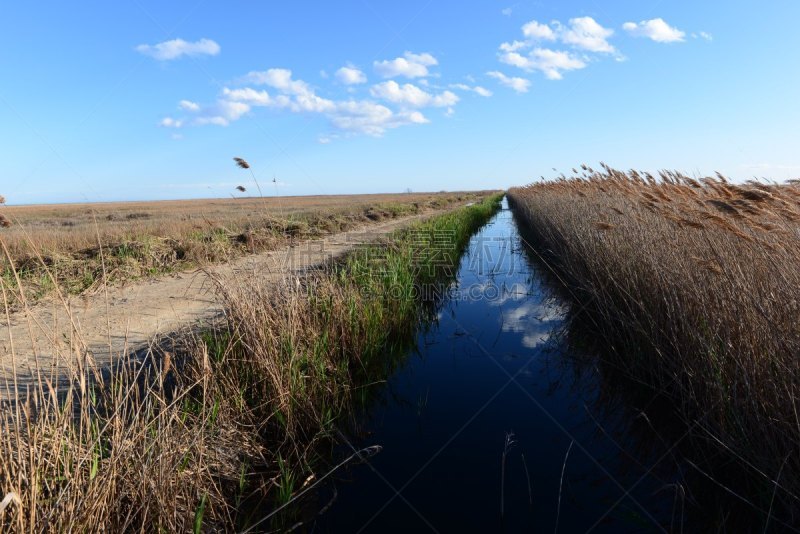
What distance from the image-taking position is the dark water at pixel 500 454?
2578mm

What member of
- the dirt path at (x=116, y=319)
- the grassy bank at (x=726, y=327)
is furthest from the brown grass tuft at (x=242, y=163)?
the grassy bank at (x=726, y=327)

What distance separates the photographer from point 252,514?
2545mm

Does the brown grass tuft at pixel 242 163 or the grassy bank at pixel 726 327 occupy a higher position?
the brown grass tuft at pixel 242 163

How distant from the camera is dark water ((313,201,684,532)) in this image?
2578 millimetres

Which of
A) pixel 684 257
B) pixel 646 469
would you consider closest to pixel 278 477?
pixel 646 469

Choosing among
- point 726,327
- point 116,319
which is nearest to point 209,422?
point 726,327

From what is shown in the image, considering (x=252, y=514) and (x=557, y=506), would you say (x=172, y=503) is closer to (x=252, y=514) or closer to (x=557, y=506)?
(x=252, y=514)

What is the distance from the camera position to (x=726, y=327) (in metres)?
2.88

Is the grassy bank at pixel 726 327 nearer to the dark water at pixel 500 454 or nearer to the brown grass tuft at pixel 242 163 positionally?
the dark water at pixel 500 454

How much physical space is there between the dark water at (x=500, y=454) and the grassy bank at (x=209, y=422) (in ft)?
1.33

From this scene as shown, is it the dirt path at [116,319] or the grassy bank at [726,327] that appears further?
the dirt path at [116,319]

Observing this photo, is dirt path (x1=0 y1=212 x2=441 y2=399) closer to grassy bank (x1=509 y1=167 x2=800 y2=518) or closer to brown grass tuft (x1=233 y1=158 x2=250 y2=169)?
brown grass tuft (x1=233 y1=158 x2=250 y2=169)

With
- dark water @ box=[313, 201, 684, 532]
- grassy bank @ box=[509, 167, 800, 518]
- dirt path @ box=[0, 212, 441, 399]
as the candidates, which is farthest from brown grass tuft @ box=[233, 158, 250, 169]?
grassy bank @ box=[509, 167, 800, 518]

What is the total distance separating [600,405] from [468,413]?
1.14 metres
